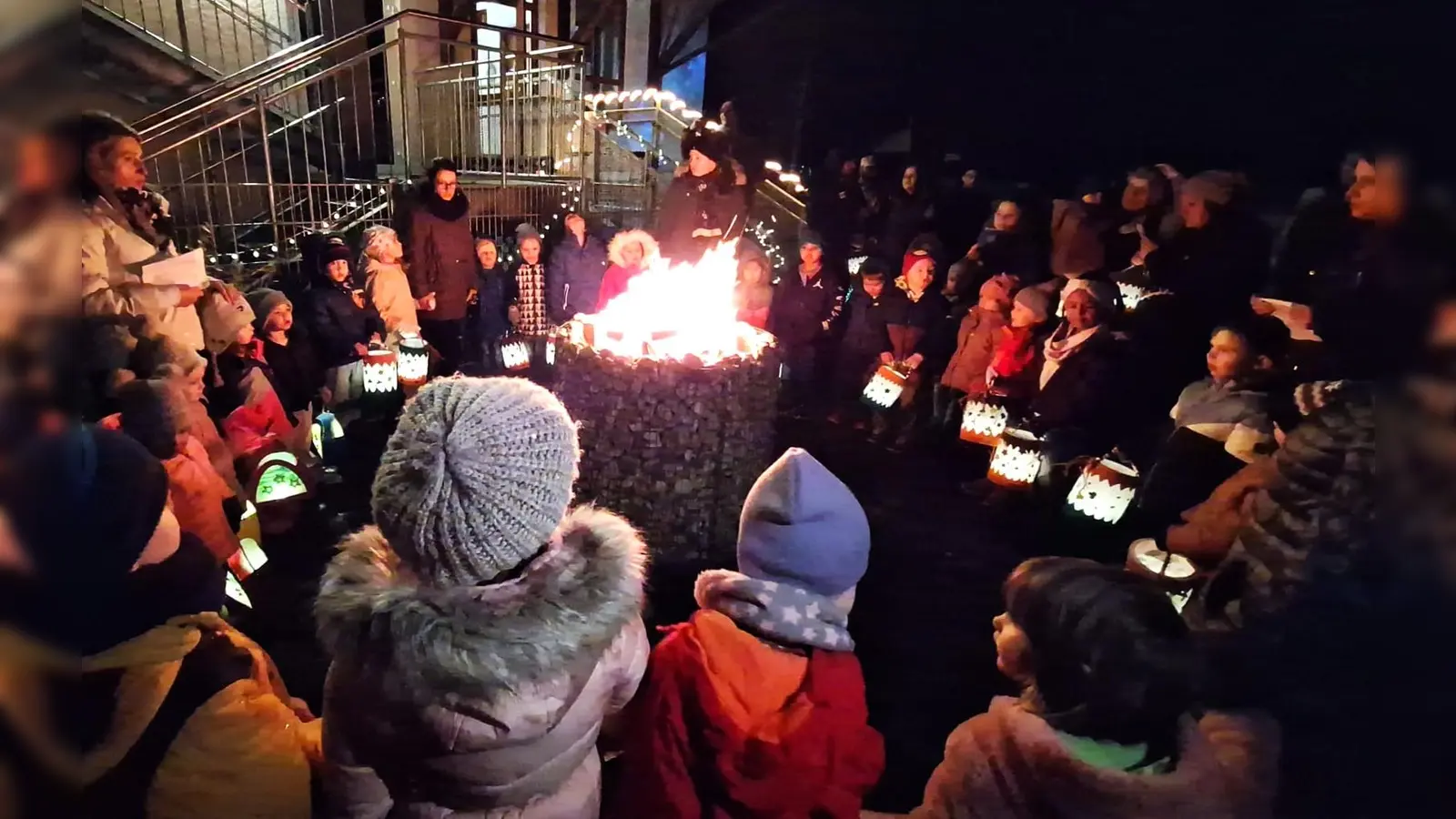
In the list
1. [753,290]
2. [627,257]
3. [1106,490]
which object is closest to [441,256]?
[627,257]

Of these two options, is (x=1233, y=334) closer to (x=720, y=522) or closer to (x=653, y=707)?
(x=720, y=522)

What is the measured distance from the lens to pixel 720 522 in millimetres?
3115

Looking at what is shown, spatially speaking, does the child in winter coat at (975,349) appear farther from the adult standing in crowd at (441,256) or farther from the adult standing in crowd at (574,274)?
the adult standing in crowd at (441,256)

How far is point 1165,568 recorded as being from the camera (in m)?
2.54

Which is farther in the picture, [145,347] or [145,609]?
[145,347]

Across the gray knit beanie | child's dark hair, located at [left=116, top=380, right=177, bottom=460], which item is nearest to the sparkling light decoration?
child's dark hair, located at [left=116, top=380, right=177, bottom=460]

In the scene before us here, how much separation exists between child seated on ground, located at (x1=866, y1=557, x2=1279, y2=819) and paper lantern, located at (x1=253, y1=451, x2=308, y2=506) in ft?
9.32

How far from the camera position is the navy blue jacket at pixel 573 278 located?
5.21 m

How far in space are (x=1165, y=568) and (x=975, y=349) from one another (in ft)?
6.30

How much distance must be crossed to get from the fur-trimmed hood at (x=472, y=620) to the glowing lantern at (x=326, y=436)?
274 cm

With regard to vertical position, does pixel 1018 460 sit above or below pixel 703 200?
below

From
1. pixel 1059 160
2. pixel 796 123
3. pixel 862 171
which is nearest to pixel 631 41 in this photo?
pixel 796 123

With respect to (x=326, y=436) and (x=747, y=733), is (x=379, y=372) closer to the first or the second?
(x=326, y=436)

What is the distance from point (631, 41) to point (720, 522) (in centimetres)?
764
